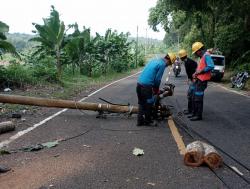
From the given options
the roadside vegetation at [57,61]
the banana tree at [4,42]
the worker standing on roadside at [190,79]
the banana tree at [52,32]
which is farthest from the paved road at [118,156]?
the banana tree at [52,32]

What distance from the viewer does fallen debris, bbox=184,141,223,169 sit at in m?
6.51

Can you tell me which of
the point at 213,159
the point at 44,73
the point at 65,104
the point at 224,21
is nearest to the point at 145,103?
the point at 65,104

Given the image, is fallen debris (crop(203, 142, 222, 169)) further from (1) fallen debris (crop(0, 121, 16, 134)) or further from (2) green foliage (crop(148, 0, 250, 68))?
(2) green foliage (crop(148, 0, 250, 68))

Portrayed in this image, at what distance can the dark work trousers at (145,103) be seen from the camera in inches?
392

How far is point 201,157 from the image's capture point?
21.5ft

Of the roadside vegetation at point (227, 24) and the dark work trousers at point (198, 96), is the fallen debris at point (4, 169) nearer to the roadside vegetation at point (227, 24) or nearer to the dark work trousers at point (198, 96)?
the dark work trousers at point (198, 96)

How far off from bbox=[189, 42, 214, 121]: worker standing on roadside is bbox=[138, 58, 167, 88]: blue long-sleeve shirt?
143cm

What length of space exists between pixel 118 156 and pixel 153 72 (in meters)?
3.33

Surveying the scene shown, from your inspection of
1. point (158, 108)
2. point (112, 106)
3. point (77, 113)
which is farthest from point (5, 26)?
point (158, 108)

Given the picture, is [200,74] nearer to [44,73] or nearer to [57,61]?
[44,73]

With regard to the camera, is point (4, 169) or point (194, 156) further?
point (194, 156)

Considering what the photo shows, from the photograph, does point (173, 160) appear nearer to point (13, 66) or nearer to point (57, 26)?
point (13, 66)

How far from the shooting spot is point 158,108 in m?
10.6

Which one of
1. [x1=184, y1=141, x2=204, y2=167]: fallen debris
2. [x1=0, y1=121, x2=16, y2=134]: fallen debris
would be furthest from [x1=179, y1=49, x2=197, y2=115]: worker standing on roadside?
[x1=184, y1=141, x2=204, y2=167]: fallen debris
